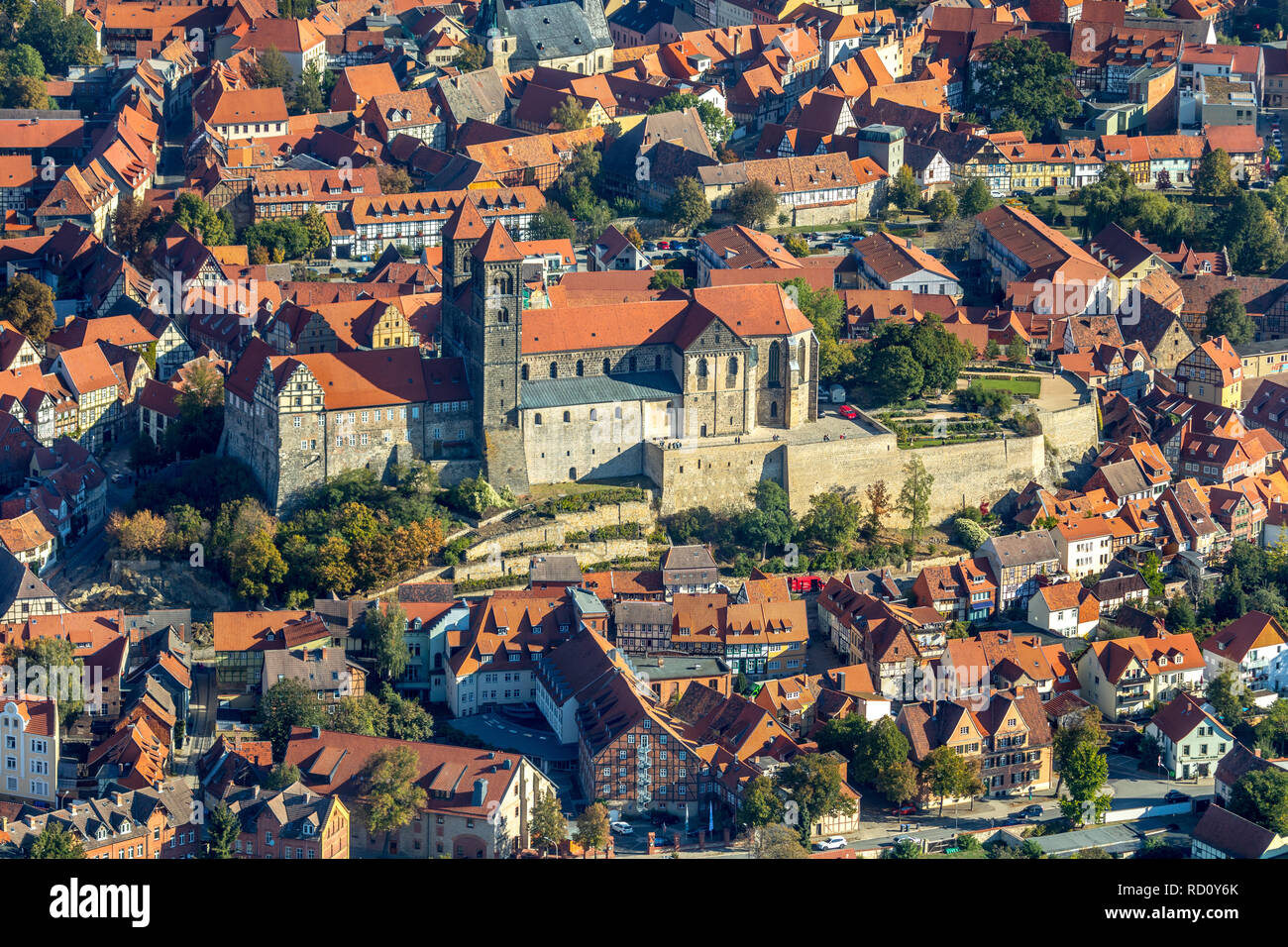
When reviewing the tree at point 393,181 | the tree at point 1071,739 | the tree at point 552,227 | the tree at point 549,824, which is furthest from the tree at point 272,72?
the tree at point 549,824

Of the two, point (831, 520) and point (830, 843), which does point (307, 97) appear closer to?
point (831, 520)

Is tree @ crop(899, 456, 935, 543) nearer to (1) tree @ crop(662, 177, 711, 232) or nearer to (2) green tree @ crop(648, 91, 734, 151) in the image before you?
(1) tree @ crop(662, 177, 711, 232)

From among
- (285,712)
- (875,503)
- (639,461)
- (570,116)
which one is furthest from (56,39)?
(285,712)

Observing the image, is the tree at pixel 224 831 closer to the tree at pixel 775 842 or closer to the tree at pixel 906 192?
the tree at pixel 775 842

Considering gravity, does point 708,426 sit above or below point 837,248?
below
